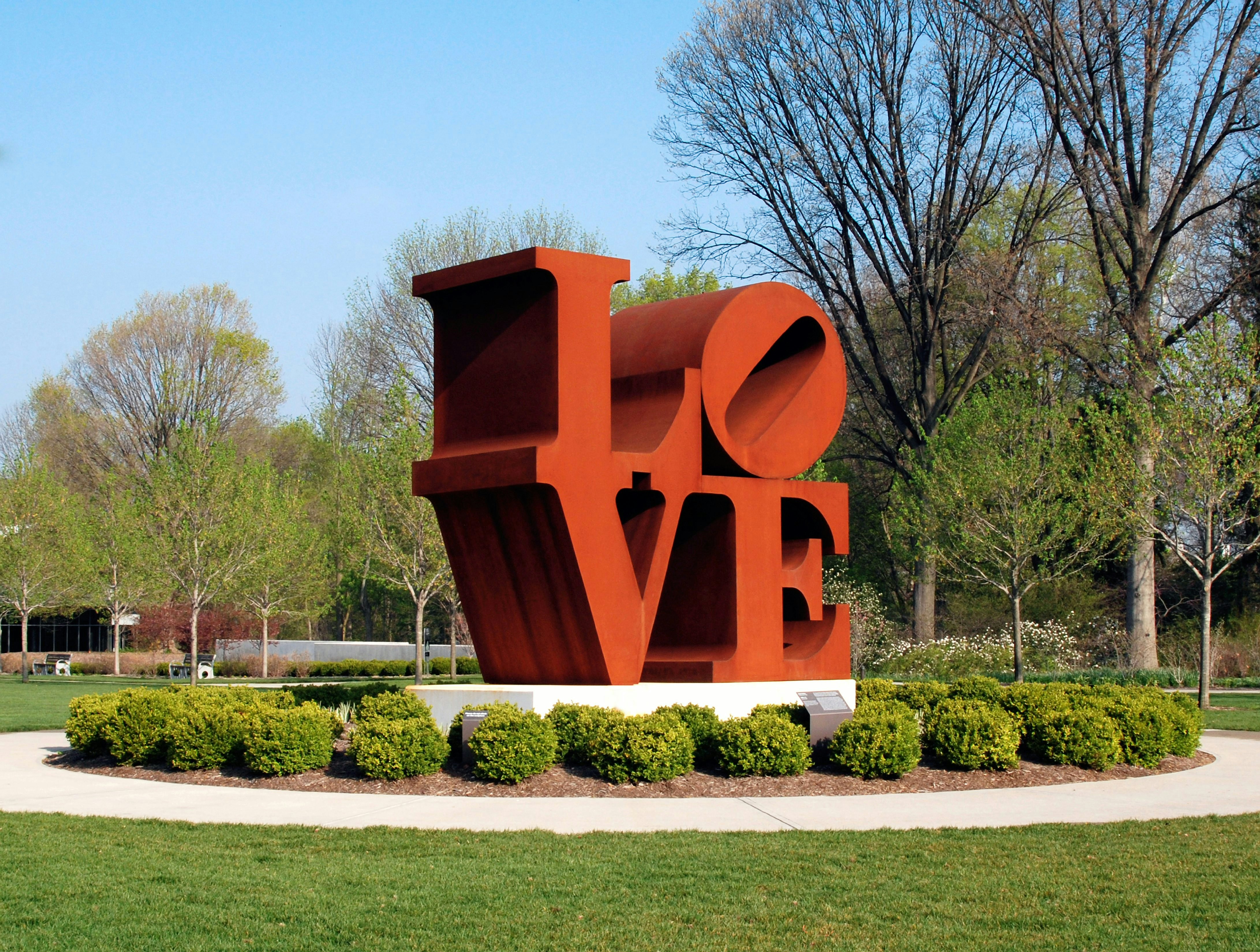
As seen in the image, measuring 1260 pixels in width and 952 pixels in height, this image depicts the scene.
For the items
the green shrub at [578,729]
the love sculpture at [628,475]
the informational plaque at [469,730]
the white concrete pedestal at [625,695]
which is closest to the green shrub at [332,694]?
the white concrete pedestal at [625,695]

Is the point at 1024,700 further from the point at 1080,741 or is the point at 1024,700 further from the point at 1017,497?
the point at 1017,497

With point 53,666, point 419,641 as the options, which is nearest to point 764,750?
point 419,641

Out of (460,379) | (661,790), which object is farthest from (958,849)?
(460,379)

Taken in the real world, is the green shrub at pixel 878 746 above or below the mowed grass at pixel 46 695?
above

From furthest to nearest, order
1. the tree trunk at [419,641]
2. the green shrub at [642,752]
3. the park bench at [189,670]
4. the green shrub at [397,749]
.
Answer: the park bench at [189,670] < the tree trunk at [419,641] < the green shrub at [397,749] < the green shrub at [642,752]

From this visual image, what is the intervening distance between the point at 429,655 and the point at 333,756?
3488 centimetres

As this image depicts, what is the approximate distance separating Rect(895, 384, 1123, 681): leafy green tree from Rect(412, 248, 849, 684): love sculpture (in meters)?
9.70

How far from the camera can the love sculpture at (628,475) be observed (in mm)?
14734

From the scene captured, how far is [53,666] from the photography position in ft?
156

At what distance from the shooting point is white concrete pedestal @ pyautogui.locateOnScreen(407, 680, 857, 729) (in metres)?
14.4

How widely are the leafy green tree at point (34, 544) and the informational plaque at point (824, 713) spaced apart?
3265 centimetres

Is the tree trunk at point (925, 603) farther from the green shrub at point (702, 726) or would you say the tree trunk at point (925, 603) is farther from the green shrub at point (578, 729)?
the green shrub at point (578, 729)

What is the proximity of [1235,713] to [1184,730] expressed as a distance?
8672 millimetres

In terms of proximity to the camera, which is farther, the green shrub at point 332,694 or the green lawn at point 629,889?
the green shrub at point 332,694
